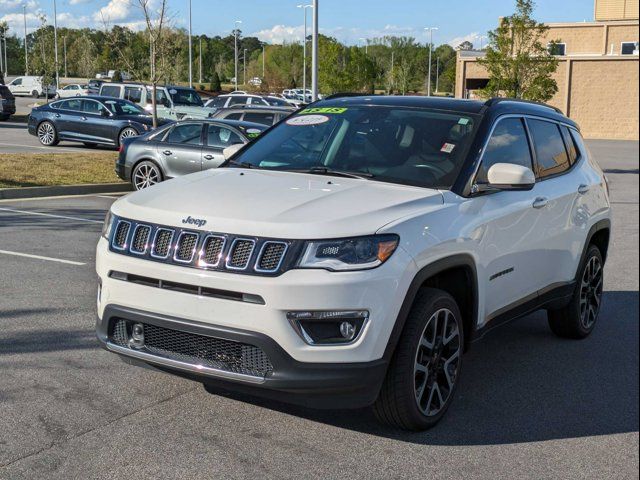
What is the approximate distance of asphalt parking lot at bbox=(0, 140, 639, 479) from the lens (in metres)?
4.05

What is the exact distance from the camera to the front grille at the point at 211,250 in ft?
13.3

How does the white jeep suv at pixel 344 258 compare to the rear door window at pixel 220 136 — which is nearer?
the white jeep suv at pixel 344 258

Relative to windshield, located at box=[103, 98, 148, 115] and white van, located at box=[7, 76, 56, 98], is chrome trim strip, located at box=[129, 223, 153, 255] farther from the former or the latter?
white van, located at box=[7, 76, 56, 98]

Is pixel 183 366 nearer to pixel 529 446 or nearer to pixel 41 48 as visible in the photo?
pixel 529 446

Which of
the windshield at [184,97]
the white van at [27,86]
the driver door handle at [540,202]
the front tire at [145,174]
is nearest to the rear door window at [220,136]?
the front tire at [145,174]

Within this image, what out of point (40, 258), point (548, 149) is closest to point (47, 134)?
point (40, 258)

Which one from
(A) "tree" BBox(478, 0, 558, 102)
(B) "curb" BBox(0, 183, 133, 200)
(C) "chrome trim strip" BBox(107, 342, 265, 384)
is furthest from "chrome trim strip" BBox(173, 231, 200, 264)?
(A) "tree" BBox(478, 0, 558, 102)

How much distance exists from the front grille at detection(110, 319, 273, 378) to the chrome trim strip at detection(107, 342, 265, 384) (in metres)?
0.02

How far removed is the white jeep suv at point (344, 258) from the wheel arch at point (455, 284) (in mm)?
10

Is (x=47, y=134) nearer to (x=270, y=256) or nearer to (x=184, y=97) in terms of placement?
(x=184, y=97)

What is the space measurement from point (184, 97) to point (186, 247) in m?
28.3

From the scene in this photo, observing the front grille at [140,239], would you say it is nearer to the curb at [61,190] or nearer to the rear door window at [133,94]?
the curb at [61,190]

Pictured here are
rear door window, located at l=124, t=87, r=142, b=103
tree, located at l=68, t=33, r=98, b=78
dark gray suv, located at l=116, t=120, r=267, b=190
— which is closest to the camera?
dark gray suv, located at l=116, t=120, r=267, b=190

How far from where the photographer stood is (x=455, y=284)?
496 centimetres
